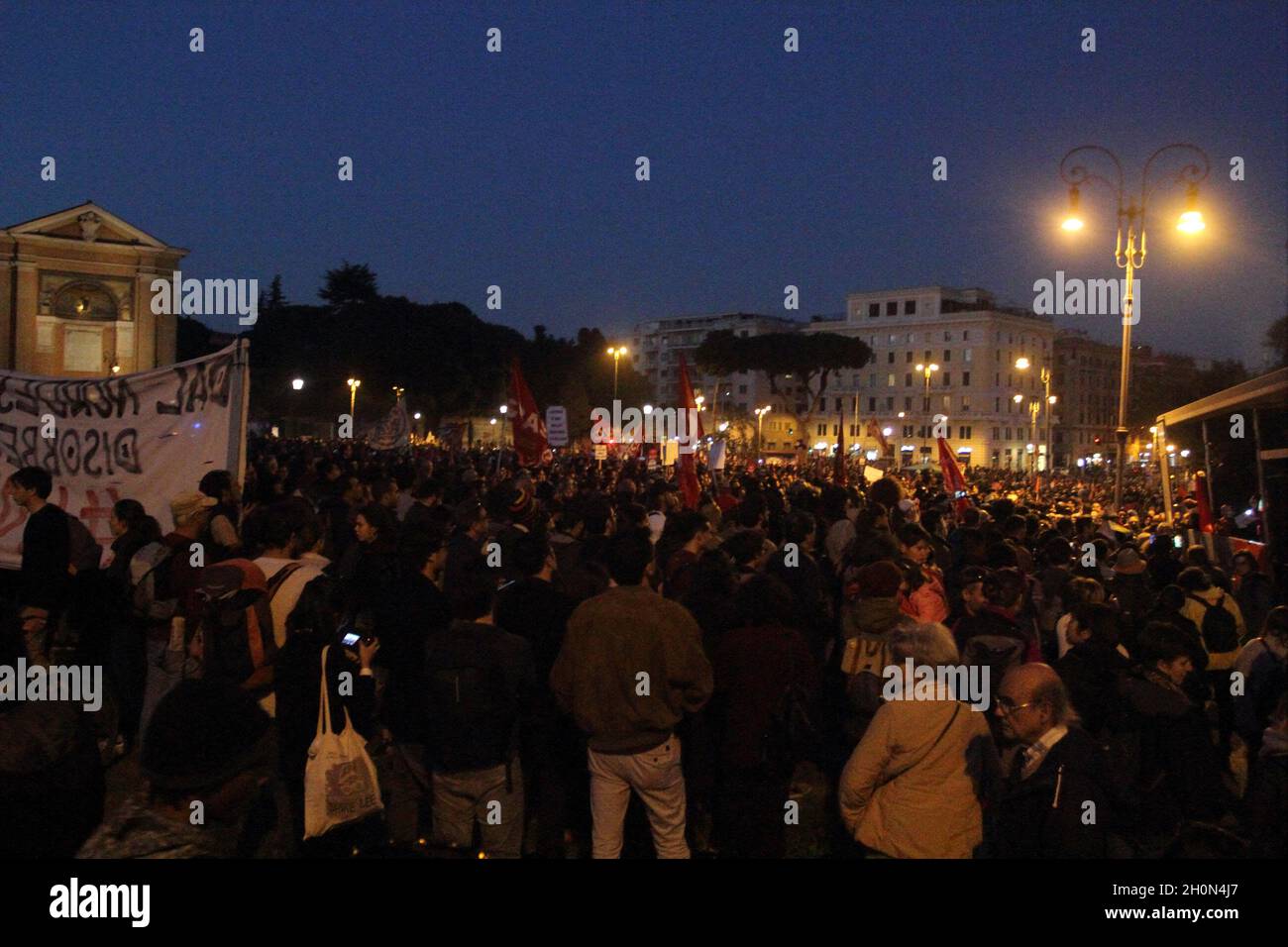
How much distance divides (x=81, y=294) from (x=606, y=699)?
221ft

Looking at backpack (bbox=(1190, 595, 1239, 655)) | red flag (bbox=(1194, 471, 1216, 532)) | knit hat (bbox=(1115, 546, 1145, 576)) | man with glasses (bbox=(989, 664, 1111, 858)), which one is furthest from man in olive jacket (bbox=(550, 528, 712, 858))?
red flag (bbox=(1194, 471, 1216, 532))

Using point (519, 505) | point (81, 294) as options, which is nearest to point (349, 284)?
point (81, 294)

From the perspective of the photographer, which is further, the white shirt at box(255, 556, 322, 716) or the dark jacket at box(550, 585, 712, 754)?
the white shirt at box(255, 556, 322, 716)

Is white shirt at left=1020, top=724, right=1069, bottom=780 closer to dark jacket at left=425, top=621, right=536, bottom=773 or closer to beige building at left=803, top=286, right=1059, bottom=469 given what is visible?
dark jacket at left=425, top=621, right=536, bottom=773

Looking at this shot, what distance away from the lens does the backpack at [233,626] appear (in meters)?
4.82

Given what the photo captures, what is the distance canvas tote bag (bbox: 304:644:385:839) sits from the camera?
4.26 m

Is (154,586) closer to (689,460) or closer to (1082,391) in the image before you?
(689,460)

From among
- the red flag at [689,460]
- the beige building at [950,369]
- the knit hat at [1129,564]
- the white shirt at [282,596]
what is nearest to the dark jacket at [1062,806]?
the white shirt at [282,596]

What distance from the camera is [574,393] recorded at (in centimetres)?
6619

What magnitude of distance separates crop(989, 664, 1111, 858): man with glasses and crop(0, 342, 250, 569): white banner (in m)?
5.39

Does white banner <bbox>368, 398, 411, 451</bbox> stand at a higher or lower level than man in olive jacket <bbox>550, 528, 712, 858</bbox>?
higher
